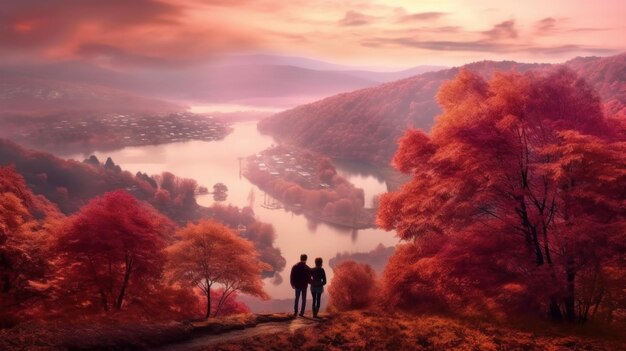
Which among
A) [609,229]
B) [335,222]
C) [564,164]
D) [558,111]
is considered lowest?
[335,222]

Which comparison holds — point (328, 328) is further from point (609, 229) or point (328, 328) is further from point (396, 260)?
point (609, 229)

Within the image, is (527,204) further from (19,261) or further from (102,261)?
(19,261)

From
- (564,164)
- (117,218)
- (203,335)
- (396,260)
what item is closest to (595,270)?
(564,164)

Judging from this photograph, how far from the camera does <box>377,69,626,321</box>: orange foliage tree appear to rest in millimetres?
18812

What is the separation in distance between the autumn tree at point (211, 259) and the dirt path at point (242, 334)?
1193 centimetres

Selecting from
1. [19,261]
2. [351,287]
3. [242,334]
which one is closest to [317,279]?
[242,334]

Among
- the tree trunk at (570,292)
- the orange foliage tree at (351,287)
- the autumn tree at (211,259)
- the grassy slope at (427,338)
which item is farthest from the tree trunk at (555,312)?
the autumn tree at (211,259)

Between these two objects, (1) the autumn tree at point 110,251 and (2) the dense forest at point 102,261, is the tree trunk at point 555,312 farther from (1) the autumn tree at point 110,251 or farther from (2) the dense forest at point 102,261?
(1) the autumn tree at point 110,251

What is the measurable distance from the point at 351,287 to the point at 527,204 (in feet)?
49.2

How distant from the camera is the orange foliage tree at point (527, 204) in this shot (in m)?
18.8

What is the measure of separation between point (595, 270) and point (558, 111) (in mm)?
8129

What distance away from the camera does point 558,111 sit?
72.8ft

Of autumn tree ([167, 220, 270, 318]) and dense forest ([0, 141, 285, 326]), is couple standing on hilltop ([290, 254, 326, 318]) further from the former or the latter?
autumn tree ([167, 220, 270, 318])

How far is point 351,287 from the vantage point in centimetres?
3281
